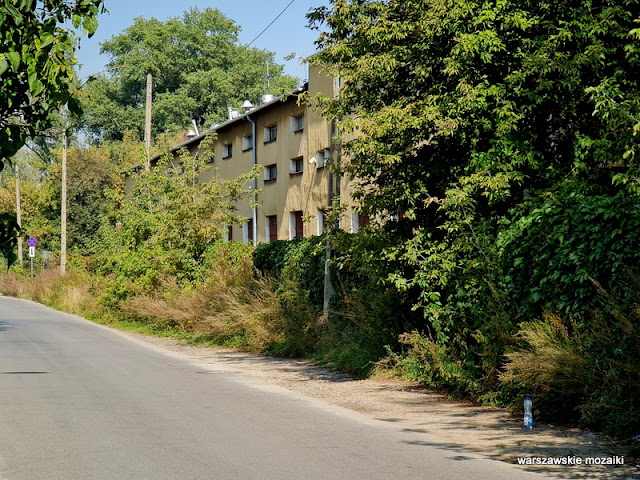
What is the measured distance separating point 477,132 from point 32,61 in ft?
23.9

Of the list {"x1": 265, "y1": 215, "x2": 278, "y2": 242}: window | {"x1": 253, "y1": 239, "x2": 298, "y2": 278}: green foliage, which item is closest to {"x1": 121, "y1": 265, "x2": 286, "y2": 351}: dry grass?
{"x1": 253, "y1": 239, "x2": 298, "y2": 278}: green foliage

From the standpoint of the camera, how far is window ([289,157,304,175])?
107 feet

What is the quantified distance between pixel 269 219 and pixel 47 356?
65.1 feet

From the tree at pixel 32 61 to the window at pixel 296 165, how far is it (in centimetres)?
2581

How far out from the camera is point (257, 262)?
21.8 metres

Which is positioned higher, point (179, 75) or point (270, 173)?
point (179, 75)

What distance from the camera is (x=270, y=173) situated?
35406 mm

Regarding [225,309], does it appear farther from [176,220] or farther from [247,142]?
[247,142]

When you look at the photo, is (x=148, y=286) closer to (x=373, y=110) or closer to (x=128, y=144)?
(x=373, y=110)

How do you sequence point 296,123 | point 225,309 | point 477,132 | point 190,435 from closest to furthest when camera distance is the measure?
point 190,435 → point 477,132 → point 225,309 → point 296,123

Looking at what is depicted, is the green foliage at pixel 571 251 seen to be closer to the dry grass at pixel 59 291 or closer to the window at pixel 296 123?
the window at pixel 296 123

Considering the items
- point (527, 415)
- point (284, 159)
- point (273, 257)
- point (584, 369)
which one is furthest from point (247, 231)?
point (584, 369)

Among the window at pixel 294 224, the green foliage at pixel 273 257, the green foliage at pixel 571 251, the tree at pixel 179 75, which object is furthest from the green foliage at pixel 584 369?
the tree at pixel 179 75

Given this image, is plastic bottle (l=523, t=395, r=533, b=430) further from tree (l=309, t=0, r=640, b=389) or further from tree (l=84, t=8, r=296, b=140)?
tree (l=84, t=8, r=296, b=140)
